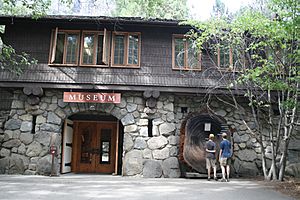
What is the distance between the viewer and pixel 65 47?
988cm

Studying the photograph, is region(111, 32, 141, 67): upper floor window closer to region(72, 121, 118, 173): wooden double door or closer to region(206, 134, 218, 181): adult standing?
region(72, 121, 118, 173): wooden double door

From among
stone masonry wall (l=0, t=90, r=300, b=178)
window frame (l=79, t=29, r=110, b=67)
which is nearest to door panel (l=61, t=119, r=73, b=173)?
stone masonry wall (l=0, t=90, r=300, b=178)

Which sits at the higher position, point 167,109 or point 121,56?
point 121,56

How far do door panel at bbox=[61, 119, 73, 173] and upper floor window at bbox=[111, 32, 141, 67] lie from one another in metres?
3.00

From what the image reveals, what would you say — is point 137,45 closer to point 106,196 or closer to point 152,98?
point 152,98

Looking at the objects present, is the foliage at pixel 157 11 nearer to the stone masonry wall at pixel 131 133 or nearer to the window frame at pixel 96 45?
the window frame at pixel 96 45

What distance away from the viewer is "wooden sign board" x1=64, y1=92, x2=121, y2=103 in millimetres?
9273

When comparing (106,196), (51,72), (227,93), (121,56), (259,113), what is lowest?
(106,196)

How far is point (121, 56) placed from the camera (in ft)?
32.5

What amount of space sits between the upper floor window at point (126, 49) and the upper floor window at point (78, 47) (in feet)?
0.94

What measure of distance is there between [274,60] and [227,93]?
77.3 inches

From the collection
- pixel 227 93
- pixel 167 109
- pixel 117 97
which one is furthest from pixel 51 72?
pixel 227 93

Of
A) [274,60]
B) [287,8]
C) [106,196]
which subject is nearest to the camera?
[106,196]

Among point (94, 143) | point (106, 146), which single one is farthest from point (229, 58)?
point (94, 143)
